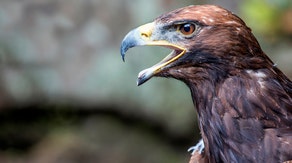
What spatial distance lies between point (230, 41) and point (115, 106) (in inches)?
154

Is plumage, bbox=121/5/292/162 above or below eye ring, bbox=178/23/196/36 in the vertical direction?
below

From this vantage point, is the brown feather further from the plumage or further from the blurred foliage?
the blurred foliage

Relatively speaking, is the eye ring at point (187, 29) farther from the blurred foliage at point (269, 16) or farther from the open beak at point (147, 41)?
the blurred foliage at point (269, 16)

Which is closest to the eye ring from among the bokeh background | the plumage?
the plumage

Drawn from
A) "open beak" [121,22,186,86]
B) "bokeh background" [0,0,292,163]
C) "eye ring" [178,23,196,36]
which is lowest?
"bokeh background" [0,0,292,163]

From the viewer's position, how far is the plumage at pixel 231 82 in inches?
137

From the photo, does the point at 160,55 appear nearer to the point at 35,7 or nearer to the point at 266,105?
the point at 35,7

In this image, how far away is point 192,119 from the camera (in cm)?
723

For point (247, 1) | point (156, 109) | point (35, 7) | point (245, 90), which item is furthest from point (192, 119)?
point (245, 90)

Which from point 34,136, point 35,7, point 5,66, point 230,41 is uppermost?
point 230,41

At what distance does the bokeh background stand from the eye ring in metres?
3.67

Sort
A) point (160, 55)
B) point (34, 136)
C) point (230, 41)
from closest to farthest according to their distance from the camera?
point (230, 41) < point (160, 55) < point (34, 136)

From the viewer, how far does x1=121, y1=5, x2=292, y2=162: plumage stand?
3.47 m

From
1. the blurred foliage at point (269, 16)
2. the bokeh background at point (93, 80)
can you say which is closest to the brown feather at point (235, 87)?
the bokeh background at point (93, 80)
